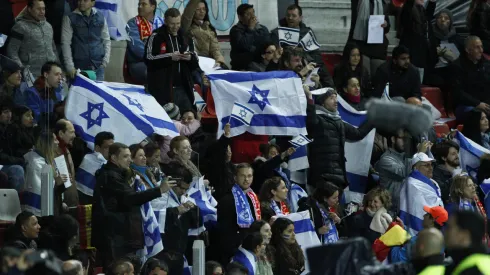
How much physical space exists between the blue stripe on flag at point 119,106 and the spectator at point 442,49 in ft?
23.3

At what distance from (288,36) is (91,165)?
19.0ft

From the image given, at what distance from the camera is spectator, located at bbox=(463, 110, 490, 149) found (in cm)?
2500

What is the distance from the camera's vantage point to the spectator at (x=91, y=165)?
1939 centimetres

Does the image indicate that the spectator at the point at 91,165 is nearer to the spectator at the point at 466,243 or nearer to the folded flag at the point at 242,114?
the folded flag at the point at 242,114

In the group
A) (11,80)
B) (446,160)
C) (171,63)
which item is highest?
(11,80)

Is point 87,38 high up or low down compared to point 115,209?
up

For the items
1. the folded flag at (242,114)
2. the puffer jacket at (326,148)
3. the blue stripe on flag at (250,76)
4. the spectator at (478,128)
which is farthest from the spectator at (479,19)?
the folded flag at (242,114)

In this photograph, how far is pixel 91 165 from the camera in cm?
1944

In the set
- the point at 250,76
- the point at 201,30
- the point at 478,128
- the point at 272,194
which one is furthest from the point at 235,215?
the point at 478,128

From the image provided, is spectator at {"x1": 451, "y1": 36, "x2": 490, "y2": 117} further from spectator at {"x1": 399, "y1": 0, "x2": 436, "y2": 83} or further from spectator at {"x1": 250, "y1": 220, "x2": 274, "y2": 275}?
spectator at {"x1": 250, "y1": 220, "x2": 274, "y2": 275}

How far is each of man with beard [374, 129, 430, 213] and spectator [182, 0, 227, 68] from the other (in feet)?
8.08

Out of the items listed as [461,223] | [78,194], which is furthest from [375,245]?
A: [461,223]

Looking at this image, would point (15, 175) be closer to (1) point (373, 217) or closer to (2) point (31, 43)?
(2) point (31, 43)

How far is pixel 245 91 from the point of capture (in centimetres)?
2278
